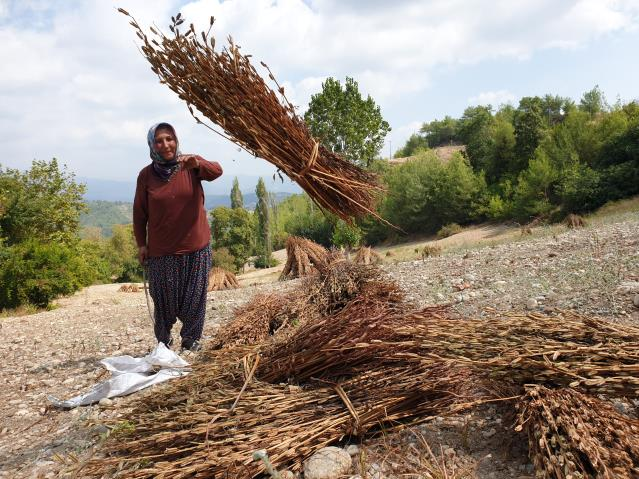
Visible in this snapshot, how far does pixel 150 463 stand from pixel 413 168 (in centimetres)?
3837

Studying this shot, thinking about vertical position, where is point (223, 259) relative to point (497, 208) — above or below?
below

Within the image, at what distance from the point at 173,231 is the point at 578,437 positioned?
294 centimetres

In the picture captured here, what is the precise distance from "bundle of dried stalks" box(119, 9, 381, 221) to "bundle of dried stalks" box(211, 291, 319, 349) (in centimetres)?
144

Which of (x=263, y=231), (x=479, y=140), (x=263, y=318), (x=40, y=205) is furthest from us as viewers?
(x=479, y=140)

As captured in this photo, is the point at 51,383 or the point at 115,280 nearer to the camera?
the point at 51,383

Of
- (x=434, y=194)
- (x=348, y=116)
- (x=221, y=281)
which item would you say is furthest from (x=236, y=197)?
(x=221, y=281)

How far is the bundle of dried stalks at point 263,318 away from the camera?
364 cm

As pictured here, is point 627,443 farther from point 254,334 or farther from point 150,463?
point 254,334

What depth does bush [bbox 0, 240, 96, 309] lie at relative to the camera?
11.3 meters

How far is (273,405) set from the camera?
1.90m

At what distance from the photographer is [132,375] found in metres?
2.93

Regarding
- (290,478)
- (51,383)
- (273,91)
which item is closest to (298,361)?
(290,478)

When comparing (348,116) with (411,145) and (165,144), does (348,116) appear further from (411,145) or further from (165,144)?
(411,145)

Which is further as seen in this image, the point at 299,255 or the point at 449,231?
the point at 449,231
